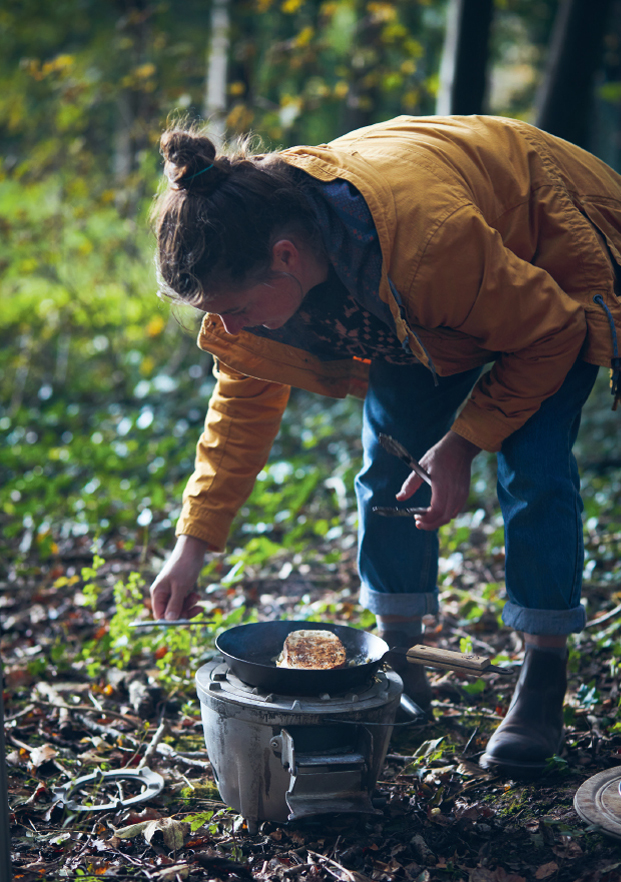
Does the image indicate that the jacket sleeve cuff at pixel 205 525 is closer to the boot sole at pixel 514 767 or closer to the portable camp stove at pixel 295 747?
the portable camp stove at pixel 295 747

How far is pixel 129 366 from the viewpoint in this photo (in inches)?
298

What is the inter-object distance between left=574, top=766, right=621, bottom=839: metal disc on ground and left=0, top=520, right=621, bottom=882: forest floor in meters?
0.04

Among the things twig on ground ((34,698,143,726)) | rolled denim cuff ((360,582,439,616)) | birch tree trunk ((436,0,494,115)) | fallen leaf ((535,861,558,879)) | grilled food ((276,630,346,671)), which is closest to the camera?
fallen leaf ((535,861,558,879))

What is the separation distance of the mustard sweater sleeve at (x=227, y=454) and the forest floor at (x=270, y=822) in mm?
647

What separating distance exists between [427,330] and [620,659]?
1.40 m

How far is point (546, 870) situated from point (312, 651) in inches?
28.4

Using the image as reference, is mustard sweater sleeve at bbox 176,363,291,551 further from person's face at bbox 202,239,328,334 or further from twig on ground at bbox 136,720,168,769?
twig on ground at bbox 136,720,168,769

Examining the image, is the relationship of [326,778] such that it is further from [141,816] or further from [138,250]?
[138,250]

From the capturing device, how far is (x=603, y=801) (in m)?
1.74

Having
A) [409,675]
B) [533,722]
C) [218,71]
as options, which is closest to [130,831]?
[409,675]

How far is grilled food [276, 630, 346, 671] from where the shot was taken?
1.93 m

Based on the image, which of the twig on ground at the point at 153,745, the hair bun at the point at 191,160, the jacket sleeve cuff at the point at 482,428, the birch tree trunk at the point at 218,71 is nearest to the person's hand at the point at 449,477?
the jacket sleeve cuff at the point at 482,428

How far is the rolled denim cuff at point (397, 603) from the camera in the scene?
2344 millimetres

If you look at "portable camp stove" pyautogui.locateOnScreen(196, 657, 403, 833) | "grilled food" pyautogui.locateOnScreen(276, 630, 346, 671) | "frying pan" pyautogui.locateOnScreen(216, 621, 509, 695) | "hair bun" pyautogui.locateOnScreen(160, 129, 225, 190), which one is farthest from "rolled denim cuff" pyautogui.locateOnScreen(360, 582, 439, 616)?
"hair bun" pyautogui.locateOnScreen(160, 129, 225, 190)
